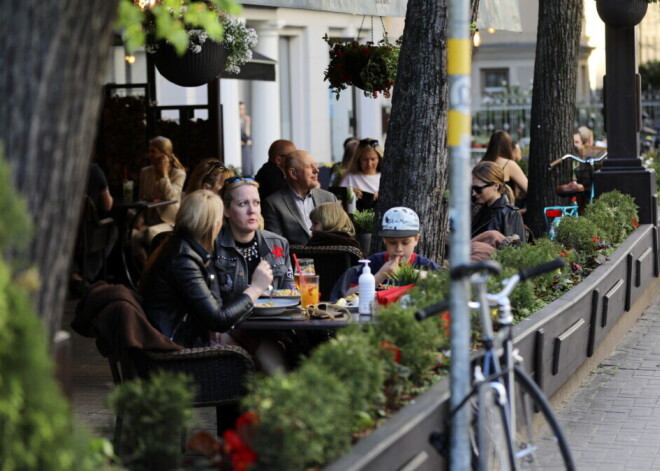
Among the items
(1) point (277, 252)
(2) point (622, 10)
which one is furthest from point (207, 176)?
(2) point (622, 10)

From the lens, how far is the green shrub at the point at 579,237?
9.40 m

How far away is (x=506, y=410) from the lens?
14.9 ft

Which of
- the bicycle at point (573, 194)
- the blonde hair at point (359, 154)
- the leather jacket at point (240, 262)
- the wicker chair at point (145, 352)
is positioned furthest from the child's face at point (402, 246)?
the blonde hair at point (359, 154)

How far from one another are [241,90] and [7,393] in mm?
21365

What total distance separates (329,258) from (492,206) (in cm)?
171

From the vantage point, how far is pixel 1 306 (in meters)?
2.72

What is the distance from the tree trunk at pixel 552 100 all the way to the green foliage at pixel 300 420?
29.6 feet

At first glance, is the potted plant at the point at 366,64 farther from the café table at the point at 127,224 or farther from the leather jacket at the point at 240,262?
the leather jacket at the point at 240,262

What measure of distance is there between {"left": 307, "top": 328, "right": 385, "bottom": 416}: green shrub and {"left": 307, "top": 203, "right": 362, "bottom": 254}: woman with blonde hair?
3947 millimetres

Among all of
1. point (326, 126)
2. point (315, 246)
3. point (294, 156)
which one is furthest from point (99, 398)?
point (326, 126)

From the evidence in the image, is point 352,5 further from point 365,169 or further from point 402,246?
point 365,169

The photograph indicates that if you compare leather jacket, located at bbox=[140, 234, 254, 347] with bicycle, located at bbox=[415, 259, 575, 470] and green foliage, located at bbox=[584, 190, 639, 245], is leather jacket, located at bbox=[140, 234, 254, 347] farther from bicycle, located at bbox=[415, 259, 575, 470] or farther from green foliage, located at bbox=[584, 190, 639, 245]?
green foliage, located at bbox=[584, 190, 639, 245]

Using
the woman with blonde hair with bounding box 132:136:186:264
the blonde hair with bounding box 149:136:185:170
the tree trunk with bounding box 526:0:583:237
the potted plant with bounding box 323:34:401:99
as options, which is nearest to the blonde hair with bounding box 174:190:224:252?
the potted plant with bounding box 323:34:401:99

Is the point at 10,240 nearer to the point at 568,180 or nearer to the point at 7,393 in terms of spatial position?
the point at 7,393
